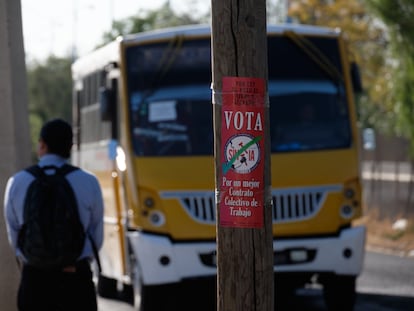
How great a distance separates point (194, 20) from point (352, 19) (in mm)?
11287

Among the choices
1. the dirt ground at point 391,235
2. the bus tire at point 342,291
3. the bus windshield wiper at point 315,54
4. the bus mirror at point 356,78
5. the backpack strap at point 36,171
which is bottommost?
the dirt ground at point 391,235

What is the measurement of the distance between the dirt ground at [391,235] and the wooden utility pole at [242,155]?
61.2 feet

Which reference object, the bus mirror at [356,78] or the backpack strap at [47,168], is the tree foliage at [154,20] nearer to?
the bus mirror at [356,78]

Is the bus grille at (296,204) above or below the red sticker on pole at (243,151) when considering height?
below

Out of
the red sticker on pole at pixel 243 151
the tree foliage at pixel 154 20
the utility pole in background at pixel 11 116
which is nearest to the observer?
the red sticker on pole at pixel 243 151

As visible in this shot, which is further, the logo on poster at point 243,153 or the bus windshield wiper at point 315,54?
the bus windshield wiper at point 315,54

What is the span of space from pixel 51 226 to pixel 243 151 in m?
1.94

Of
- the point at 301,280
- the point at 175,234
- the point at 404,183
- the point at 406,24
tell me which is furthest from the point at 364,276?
the point at 404,183

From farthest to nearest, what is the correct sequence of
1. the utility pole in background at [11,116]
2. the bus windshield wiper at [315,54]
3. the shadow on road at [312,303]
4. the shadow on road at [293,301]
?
1. the shadow on road at [312,303]
2. the shadow on road at [293,301]
3. the bus windshield wiper at [315,54]
4. the utility pole in background at [11,116]

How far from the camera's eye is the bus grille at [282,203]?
12.4 metres

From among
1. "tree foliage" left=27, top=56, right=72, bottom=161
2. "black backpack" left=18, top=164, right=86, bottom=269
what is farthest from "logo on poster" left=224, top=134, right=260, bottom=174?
"tree foliage" left=27, top=56, right=72, bottom=161

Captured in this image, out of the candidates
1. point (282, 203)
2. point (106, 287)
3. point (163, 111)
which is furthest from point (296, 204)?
point (106, 287)

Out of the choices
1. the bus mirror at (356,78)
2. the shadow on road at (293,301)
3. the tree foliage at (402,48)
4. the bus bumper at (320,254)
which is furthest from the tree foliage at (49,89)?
the bus bumper at (320,254)

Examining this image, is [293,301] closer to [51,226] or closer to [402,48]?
[51,226]
